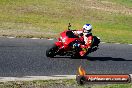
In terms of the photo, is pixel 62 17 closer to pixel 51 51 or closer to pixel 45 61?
pixel 51 51

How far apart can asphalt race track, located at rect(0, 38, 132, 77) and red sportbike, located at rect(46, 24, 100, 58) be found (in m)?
0.26

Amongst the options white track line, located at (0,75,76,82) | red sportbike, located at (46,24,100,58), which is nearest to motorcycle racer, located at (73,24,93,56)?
red sportbike, located at (46,24,100,58)

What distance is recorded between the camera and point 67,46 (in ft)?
56.7

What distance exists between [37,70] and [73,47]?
3.38 meters

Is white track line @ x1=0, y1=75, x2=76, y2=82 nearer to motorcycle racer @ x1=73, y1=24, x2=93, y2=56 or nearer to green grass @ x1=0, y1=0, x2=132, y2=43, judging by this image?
motorcycle racer @ x1=73, y1=24, x2=93, y2=56

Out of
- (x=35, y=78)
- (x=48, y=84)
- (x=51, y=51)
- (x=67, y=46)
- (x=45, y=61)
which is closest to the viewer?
(x=48, y=84)

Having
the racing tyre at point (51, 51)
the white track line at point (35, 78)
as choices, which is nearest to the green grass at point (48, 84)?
the white track line at point (35, 78)

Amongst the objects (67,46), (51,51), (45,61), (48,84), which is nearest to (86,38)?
(67,46)

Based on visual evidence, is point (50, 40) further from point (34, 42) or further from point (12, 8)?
point (12, 8)

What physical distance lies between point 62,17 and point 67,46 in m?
16.9

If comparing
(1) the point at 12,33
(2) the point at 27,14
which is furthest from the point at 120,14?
(1) the point at 12,33

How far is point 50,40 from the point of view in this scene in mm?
21688

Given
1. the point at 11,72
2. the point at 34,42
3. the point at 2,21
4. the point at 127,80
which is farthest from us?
the point at 2,21

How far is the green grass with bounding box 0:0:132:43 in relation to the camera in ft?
84.3
